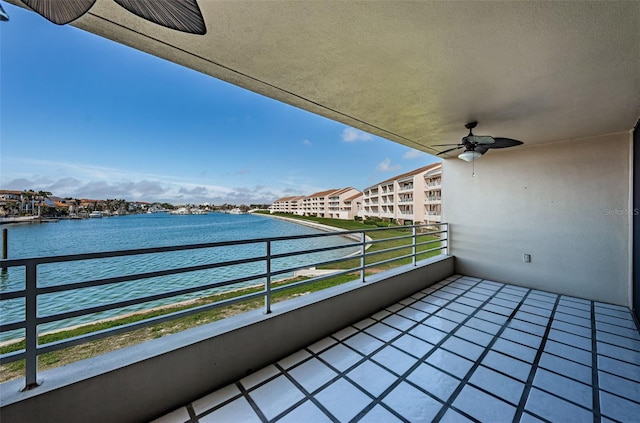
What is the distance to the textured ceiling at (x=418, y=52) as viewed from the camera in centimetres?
125

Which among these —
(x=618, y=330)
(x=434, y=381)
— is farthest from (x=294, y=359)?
(x=618, y=330)

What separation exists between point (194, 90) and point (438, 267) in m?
9.31

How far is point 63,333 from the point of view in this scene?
136 inches

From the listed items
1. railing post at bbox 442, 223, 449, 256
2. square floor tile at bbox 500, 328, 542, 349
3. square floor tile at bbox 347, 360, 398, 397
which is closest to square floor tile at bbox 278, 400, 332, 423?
square floor tile at bbox 347, 360, 398, 397

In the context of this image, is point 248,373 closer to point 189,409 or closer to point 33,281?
point 189,409

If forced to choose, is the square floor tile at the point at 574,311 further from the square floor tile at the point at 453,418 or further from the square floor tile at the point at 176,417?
the square floor tile at the point at 176,417

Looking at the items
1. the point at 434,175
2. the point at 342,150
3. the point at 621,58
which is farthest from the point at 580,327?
the point at 342,150

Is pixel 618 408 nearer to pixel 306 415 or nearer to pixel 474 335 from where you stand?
pixel 474 335

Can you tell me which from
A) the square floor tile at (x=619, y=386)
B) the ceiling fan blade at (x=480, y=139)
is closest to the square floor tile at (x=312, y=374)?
the square floor tile at (x=619, y=386)

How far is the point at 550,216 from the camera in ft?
11.4

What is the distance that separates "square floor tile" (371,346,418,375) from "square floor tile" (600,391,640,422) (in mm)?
1066

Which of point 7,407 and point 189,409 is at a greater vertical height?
point 7,407

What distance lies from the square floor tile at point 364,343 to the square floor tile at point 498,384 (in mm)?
709

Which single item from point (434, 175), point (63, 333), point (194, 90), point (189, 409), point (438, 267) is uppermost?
point (194, 90)
